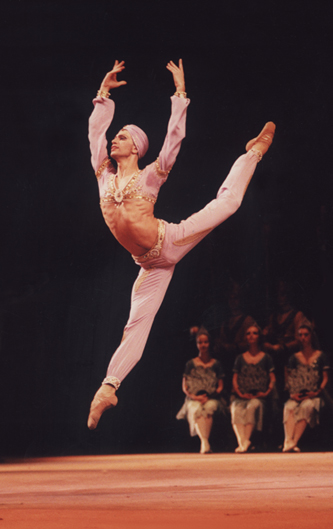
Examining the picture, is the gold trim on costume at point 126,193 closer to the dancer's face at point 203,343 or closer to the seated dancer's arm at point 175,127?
the seated dancer's arm at point 175,127

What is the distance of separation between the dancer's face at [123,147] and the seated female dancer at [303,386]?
2.43 m

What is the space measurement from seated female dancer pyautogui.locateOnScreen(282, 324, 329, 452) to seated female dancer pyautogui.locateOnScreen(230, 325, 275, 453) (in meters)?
0.20

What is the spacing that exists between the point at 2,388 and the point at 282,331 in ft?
8.09

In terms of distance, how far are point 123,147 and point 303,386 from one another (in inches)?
107

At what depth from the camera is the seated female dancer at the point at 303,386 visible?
601 cm

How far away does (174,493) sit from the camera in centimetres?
389

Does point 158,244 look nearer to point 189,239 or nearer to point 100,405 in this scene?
point 189,239

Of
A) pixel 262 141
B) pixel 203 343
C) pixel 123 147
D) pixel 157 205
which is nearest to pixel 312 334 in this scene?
pixel 203 343

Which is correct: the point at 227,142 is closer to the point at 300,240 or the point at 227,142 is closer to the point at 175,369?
the point at 300,240

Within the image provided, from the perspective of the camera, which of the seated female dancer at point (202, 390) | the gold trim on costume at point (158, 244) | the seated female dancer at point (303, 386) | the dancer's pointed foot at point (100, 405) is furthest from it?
the seated female dancer at point (202, 390)

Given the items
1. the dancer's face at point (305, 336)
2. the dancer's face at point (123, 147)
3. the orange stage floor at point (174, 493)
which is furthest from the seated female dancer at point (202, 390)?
the dancer's face at point (123, 147)

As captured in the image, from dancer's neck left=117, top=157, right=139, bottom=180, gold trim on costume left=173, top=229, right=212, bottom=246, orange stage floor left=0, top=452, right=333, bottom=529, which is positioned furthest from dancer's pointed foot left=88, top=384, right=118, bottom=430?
dancer's neck left=117, top=157, right=139, bottom=180

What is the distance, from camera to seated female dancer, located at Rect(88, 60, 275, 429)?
14.3ft

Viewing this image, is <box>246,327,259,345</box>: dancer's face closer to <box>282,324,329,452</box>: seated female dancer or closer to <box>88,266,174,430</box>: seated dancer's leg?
<box>282,324,329,452</box>: seated female dancer
